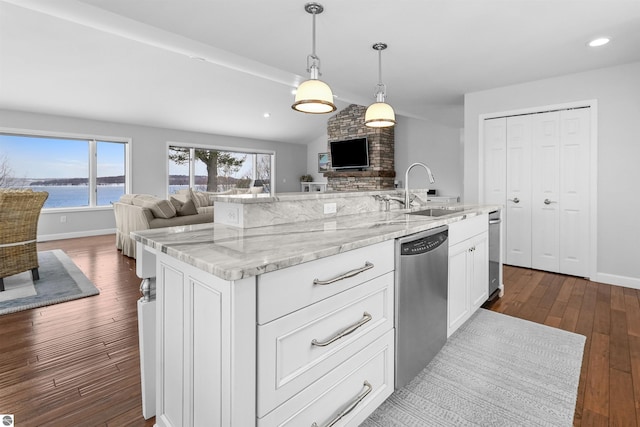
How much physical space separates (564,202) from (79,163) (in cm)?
825

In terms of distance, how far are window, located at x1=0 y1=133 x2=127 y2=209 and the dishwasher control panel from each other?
7.15 m

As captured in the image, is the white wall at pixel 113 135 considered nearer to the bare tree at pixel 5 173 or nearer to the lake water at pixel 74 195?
the lake water at pixel 74 195

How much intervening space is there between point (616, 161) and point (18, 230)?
6.23m

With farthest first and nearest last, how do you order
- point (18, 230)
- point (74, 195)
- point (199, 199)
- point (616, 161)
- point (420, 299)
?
point (74, 195)
point (199, 199)
point (616, 161)
point (18, 230)
point (420, 299)

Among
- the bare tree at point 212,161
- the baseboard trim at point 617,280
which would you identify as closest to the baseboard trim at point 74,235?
the bare tree at point 212,161

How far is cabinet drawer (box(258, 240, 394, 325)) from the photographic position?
0.97 metres

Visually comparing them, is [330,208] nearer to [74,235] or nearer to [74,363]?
[74,363]

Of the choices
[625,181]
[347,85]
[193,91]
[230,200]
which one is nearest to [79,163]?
[193,91]

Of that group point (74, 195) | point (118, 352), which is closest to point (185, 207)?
point (118, 352)

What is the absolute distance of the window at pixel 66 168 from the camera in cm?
602

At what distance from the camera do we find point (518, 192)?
4242 millimetres

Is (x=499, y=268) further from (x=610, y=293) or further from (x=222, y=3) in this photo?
(x=222, y=3)

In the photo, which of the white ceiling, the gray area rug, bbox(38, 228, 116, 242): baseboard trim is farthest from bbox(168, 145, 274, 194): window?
the gray area rug

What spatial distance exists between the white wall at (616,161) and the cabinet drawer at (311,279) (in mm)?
3631
